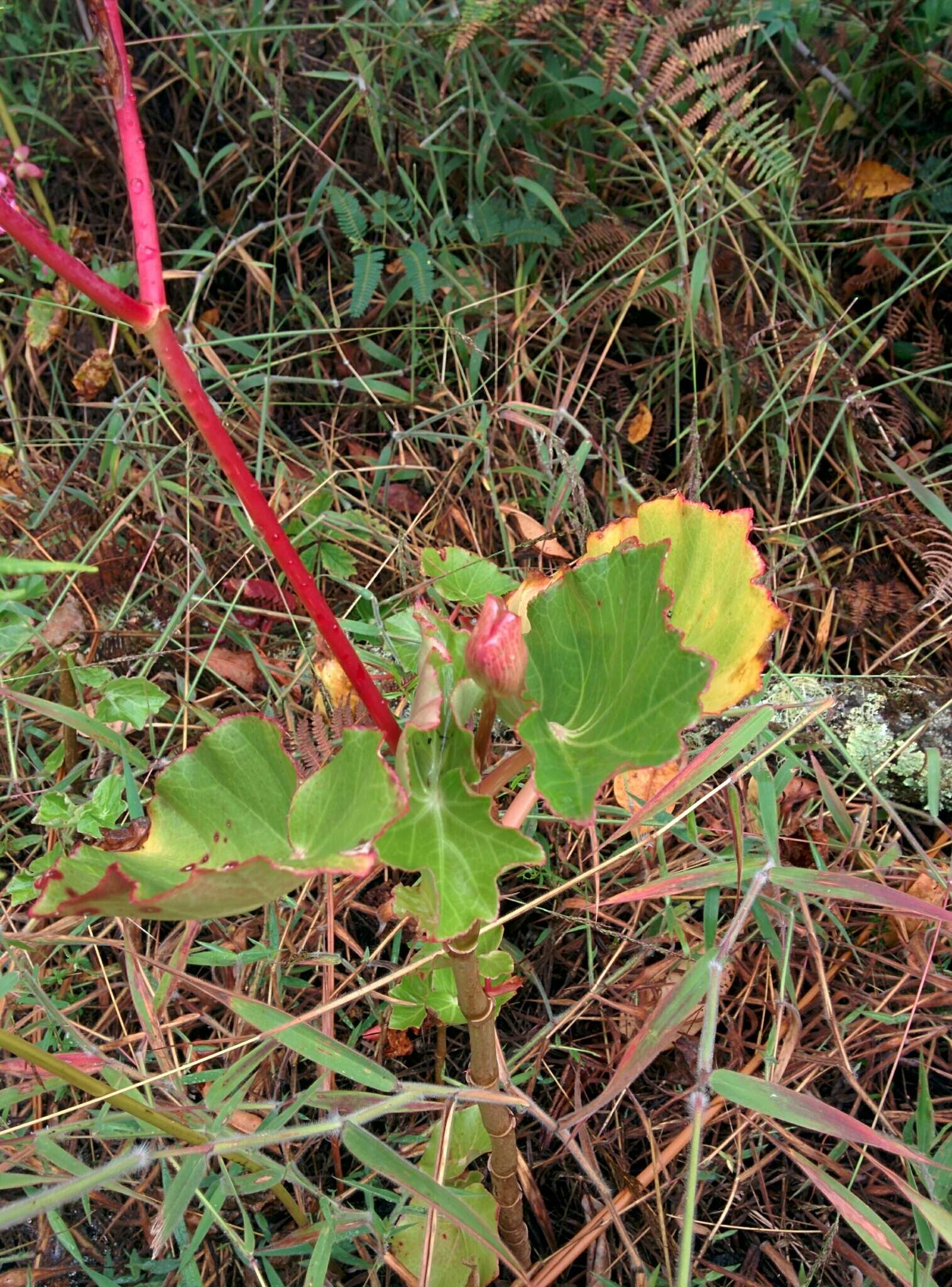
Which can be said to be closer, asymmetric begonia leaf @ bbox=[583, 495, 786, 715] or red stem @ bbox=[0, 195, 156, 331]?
red stem @ bbox=[0, 195, 156, 331]

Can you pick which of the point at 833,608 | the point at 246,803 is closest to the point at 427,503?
the point at 833,608

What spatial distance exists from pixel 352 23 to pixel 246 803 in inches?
69.3

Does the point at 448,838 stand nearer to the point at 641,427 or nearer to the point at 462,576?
the point at 462,576

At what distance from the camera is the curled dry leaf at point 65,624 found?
1763 millimetres


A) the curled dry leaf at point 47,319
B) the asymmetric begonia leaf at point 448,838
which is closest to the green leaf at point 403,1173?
the asymmetric begonia leaf at point 448,838

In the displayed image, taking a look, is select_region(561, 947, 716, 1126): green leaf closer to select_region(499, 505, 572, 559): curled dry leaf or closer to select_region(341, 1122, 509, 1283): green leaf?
select_region(341, 1122, 509, 1283): green leaf

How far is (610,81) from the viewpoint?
1.81 meters

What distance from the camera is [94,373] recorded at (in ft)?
6.68

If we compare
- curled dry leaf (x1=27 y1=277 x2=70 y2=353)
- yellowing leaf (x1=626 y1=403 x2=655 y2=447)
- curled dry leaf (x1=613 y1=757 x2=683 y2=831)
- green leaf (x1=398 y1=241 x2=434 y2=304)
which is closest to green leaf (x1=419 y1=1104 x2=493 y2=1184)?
curled dry leaf (x1=613 y1=757 x2=683 y2=831)

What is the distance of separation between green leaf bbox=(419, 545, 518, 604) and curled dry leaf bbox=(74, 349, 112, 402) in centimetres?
92

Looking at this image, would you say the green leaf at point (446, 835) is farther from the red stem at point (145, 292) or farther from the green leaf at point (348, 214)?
the green leaf at point (348, 214)

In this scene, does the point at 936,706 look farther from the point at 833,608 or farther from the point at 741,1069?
the point at 741,1069

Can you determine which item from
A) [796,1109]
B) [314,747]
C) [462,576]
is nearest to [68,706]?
[314,747]

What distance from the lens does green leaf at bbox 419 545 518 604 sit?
5.04ft
